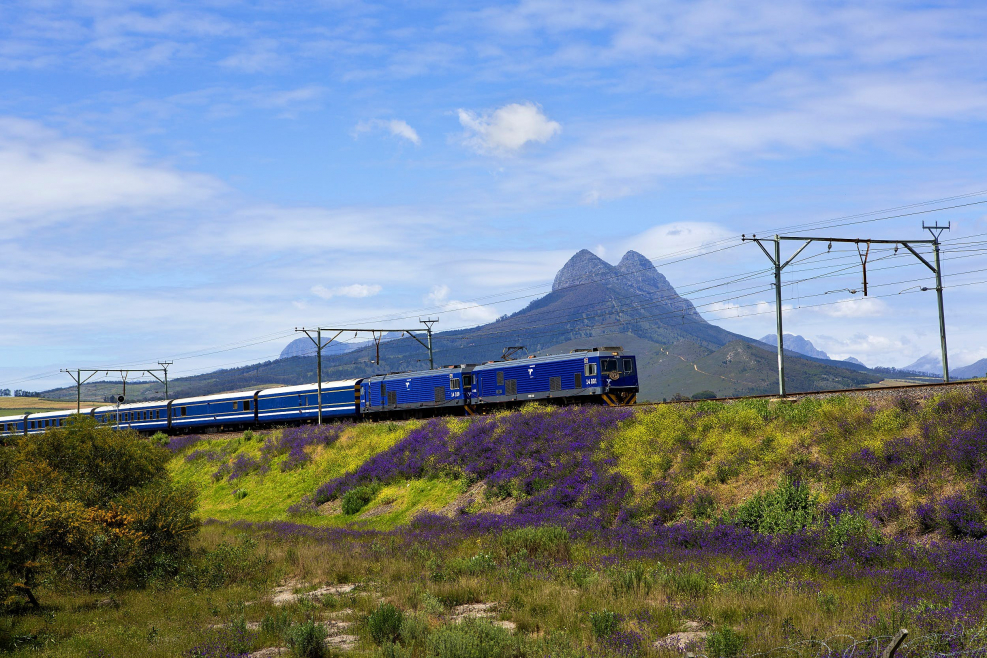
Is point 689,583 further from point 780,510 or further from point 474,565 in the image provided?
point 780,510

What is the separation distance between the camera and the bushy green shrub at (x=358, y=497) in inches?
1352

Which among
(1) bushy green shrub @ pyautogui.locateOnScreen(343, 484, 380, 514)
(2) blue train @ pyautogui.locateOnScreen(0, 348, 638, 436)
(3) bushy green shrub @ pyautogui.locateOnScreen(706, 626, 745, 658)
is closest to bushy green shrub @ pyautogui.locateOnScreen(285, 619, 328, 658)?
(3) bushy green shrub @ pyautogui.locateOnScreen(706, 626, 745, 658)

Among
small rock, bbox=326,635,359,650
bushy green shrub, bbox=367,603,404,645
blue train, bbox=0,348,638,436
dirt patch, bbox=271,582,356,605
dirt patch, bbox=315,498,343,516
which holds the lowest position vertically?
dirt patch, bbox=315,498,343,516

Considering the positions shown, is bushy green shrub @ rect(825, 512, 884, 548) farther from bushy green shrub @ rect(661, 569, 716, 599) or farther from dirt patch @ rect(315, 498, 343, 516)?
dirt patch @ rect(315, 498, 343, 516)

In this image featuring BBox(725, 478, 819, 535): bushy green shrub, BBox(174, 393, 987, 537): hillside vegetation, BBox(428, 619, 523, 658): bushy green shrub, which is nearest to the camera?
BBox(428, 619, 523, 658): bushy green shrub

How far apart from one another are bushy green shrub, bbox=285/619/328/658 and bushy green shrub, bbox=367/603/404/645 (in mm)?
862

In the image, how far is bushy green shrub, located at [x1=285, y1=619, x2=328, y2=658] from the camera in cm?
1237

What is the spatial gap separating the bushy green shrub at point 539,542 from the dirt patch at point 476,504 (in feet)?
22.6

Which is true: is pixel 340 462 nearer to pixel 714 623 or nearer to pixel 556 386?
pixel 556 386

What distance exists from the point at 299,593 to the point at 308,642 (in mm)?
5370

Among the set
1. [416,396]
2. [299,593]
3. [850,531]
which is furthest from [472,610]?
[416,396]

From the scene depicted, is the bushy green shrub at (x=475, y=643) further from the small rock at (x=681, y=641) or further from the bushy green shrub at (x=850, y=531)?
the bushy green shrub at (x=850, y=531)

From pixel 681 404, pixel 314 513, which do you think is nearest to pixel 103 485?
pixel 314 513

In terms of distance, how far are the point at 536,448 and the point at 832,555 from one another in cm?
1647
